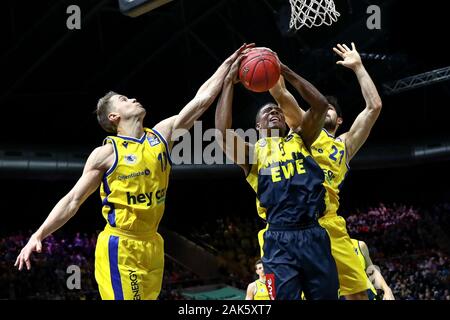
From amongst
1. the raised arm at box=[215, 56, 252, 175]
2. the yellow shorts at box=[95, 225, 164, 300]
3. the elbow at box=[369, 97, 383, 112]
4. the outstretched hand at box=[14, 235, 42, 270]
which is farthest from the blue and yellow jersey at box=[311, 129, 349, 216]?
the outstretched hand at box=[14, 235, 42, 270]

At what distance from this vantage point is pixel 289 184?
11.9 feet

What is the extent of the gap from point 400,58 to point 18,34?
8609mm

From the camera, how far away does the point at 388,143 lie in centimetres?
1580

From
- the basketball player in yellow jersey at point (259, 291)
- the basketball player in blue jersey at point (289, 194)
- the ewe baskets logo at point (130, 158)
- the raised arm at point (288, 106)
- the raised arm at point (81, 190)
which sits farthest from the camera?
the basketball player in yellow jersey at point (259, 291)

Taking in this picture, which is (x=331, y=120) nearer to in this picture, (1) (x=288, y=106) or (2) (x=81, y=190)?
(1) (x=288, y=106)

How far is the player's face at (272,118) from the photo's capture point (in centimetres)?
391

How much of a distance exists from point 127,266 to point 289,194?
3.57 ft

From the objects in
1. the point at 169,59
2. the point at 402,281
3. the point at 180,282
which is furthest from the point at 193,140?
the point at 402,281

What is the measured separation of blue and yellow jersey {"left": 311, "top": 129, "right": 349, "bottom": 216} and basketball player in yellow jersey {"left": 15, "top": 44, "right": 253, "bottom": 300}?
103cm

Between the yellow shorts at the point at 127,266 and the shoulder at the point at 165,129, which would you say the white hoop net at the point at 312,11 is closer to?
the shoulder at the point at 165,129

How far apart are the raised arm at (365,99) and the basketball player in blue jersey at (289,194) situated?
2.39 ft

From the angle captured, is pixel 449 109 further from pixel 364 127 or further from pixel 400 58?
pixel 364 127

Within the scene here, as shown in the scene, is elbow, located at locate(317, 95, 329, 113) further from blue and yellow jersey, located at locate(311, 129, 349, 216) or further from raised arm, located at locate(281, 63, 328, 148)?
blue and yellow jersey, located at locate(311, 129, 349, 216)

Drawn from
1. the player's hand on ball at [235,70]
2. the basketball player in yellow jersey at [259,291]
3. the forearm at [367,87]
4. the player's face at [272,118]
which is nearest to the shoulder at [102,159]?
the player's hand on ball at [235,70]
